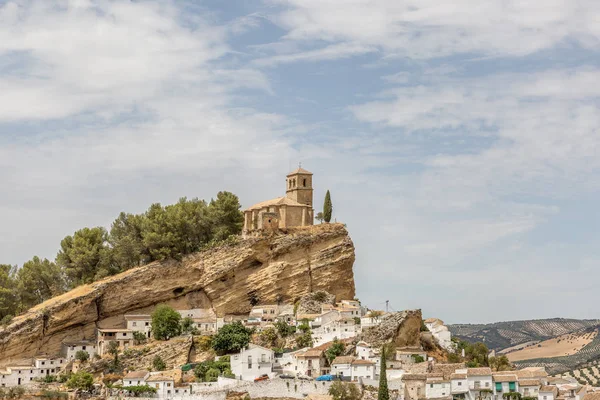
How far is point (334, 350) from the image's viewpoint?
190 ft

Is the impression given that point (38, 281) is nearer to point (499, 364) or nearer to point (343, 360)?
point (343, 360)

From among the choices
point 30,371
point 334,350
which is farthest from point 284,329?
point 30,371

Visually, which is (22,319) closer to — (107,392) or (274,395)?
(107,392)

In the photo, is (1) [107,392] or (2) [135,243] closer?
(1) [107,392]

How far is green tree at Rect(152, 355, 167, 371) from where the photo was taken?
58750mm

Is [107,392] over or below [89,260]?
below

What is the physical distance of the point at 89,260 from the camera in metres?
68.0

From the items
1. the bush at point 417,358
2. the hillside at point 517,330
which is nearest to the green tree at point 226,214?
the bush at point 417,358

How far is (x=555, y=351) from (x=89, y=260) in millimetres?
92608

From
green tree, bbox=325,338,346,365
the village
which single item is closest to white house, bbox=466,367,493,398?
the village

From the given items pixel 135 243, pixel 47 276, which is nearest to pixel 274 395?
pixel 135 243

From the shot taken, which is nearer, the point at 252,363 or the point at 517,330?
the point at 252,363

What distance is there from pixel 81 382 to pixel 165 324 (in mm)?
7509

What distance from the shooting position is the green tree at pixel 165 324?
61.7 metres
